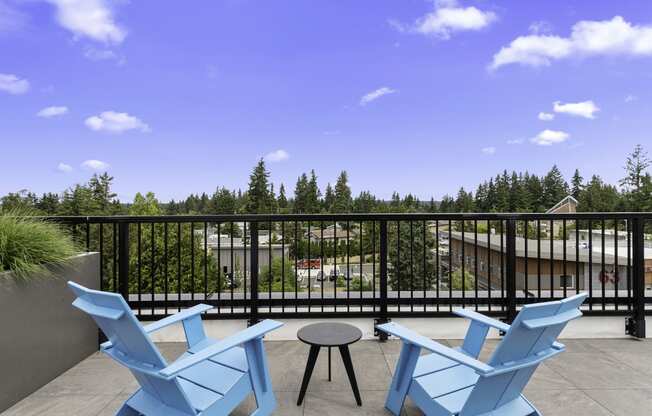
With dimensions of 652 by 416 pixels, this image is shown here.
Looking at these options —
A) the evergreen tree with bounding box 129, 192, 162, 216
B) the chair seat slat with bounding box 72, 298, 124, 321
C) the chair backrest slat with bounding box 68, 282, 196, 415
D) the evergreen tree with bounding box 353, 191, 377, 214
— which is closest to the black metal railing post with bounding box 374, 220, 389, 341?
the chair backrest slat with bounding box 68, 282, 196, 415

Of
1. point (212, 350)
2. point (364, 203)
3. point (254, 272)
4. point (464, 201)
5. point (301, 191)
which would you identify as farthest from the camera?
point (464, 201)

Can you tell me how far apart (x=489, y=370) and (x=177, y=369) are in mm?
1492

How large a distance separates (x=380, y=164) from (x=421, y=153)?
632 cm

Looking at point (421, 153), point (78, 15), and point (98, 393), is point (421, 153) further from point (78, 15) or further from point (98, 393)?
point (98, 393)

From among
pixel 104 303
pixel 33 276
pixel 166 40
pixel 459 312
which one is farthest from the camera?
pixel 166 40

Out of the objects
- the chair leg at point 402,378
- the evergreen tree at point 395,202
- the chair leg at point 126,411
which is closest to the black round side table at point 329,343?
the chair leg at point 402,378

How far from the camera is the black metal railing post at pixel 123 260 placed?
3391 millimetres

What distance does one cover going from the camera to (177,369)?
163cm

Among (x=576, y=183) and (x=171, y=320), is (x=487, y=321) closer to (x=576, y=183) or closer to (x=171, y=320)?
(x=171, y=320)

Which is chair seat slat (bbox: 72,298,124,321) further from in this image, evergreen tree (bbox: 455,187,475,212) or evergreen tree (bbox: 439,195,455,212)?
evergreen tree (bbox: 455,187,475,212)

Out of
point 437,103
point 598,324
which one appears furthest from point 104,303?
point 437,103

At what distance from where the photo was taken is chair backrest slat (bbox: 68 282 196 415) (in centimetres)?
167

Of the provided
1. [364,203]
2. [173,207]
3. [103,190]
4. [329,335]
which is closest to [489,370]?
[329,335]

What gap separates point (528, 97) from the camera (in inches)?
955
